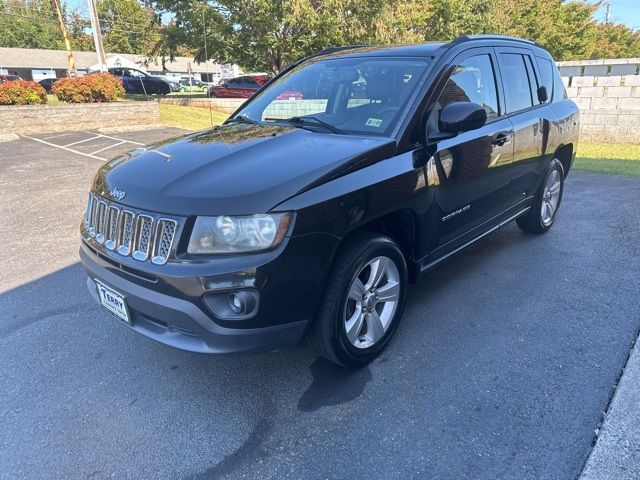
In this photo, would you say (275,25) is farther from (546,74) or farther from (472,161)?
(472,161)

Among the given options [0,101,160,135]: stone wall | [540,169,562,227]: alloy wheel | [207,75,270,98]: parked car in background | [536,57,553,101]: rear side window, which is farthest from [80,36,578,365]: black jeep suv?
[207,75,270,98]: parked car in background

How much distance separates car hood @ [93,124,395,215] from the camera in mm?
2252

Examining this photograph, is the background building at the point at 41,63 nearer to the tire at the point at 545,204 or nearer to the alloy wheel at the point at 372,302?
the tire at the point at 545,204

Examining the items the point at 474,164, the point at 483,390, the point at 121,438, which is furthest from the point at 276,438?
the point at 474,164

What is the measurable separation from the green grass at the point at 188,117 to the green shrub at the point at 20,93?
349cm

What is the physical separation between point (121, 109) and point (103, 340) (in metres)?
12.3

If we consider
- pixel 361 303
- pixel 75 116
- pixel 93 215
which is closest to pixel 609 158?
pixel 361 303

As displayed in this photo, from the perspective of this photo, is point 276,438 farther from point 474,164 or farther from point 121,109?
point 121,109

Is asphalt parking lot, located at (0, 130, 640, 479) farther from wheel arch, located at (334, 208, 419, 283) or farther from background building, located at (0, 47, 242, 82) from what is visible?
background building, located at (0, 47, 242, 82)

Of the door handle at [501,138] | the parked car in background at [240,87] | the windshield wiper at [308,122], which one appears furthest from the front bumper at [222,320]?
the parked car in background at [240,87]

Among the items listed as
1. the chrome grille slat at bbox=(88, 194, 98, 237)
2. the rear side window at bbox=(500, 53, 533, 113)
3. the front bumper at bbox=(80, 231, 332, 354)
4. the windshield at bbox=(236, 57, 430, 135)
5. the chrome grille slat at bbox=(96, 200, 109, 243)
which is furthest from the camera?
the rear side window at bbox=(500, 53, 533, 113)

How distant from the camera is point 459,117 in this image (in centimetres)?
288

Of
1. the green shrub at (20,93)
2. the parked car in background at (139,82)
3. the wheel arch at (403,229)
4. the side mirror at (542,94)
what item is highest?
the parked car in background at (139,82)

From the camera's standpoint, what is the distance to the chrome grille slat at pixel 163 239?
2266mm
